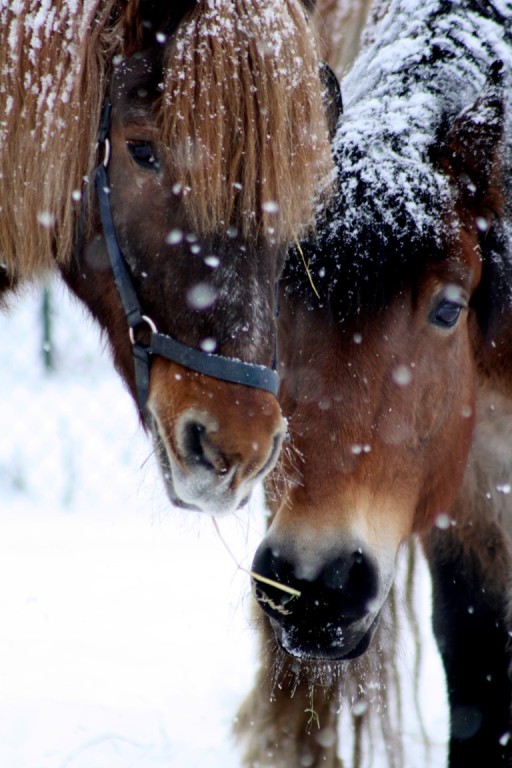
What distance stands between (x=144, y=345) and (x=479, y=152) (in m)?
1.18

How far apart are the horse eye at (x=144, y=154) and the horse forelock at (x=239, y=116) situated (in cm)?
5

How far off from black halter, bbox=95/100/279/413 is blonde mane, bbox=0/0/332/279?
5 cm

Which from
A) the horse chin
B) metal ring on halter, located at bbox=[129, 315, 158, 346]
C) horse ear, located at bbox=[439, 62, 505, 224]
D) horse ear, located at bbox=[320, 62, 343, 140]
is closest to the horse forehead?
metal ring on halter, located at bbox=[129, 315, 158, 346]

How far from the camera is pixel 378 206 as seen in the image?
2225 mm

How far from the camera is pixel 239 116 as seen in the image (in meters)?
1.92

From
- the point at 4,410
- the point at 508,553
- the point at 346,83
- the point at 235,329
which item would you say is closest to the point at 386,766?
the point at 508,553

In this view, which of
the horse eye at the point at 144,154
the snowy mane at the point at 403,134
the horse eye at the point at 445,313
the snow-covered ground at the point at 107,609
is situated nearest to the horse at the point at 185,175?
the horse eye at the point at 144,154

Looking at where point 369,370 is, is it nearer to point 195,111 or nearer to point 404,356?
point 404,356

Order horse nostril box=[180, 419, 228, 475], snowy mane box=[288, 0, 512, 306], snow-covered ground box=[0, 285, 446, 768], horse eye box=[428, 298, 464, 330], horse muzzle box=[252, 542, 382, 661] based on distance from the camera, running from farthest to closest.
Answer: snow-covered ground box=[0, 285, 446, 768] → horse eye box=[428, 298, 464, 330] → snowy mane box=[288, 0, 512, 306] → horse muzzle box=[252, 542, 382, 661] → horse nostril box=[180, 419, 228, 475]

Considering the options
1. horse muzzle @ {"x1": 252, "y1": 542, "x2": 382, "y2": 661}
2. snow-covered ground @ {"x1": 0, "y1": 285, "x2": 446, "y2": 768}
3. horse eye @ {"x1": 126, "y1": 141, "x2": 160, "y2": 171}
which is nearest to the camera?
horse eye @ {"x1": 126, "y1": 141, "x2": 160, "y2": 171}

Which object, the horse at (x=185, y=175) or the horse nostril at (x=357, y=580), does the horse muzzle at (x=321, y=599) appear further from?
the horse at (x=185, y=175)

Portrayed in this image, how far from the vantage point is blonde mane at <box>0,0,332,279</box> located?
1.89 meters

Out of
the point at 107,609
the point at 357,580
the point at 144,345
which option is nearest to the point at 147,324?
the point at 144,345

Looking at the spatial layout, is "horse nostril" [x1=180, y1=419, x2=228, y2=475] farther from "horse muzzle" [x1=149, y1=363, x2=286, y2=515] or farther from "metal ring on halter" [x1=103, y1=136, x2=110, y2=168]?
"metal ring on halter" [x1=103, y1=136, x2=110, y2=168]
